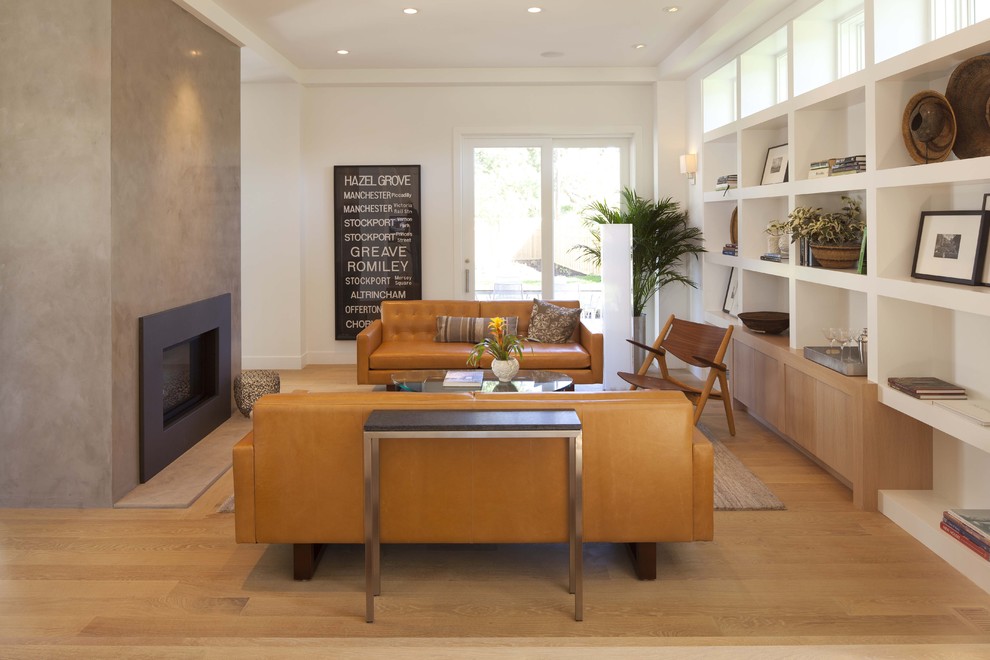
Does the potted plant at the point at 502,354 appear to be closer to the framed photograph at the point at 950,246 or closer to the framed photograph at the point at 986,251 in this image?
the framed photograph at the point at 950,246

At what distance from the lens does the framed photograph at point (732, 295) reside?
23.0ft

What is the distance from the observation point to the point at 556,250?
8609 millimetres

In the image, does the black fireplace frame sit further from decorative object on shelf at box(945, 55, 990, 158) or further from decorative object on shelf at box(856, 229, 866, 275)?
decorative object on shelf at box(945, 55, 990, 158)

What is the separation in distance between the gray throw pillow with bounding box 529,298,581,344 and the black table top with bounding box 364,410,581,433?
3874mm

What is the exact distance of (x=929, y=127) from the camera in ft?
12.4

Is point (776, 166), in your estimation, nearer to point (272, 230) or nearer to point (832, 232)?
point (832, 232)

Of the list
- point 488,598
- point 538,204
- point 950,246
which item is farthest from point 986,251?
Answer: point 538,204

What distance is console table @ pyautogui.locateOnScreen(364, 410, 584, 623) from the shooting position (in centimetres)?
279

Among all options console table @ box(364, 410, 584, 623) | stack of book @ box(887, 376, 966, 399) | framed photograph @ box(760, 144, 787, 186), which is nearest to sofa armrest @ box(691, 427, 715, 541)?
console table @ box(364, 410, 584, 623)

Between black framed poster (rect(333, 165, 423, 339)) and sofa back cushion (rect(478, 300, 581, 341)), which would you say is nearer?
sofa back cushion (rect(478, 300, 581, 341))

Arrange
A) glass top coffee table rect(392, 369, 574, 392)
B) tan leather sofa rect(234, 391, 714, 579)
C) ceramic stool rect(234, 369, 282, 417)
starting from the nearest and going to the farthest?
tan leather sofa rect(234, 391, 714, 579) → glass top coffee table rect(392, 369, 574, 392) → ceramic stool rect(234, 369, 282, 417)

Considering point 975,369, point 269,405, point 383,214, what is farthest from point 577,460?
point 383,214

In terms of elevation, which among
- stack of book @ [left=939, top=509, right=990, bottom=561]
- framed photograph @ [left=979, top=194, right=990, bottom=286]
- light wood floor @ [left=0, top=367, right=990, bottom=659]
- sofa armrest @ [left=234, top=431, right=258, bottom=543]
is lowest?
light wood floor @ [left=0, top=367, right=990, bottom=659]

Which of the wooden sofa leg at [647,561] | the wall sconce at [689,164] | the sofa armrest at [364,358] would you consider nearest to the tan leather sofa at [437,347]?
the sofa armrest at [364,358]
